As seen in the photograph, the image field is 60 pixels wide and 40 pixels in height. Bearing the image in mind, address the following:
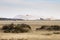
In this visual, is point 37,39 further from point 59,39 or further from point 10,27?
point 10,27

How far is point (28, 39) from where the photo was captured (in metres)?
26.9

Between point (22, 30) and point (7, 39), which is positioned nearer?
point (7, 39)

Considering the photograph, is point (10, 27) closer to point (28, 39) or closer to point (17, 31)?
point (17, 31)

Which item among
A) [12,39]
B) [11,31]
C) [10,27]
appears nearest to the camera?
[12,39]

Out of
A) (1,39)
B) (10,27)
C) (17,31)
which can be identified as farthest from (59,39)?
(10,27)

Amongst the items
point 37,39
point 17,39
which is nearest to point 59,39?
point 37,39

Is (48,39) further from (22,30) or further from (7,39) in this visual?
(22,30)

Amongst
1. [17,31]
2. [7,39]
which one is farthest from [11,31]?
[7,39]

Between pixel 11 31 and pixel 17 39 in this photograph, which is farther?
pixel 11 31

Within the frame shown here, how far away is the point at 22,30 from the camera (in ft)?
122

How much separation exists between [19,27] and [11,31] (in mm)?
1827

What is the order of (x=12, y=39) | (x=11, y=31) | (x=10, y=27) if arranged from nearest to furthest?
(x=12, y=39) < (x=11, y=31) < (x=10, y=27)

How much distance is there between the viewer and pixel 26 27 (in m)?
38.5

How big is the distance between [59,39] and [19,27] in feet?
39.0
